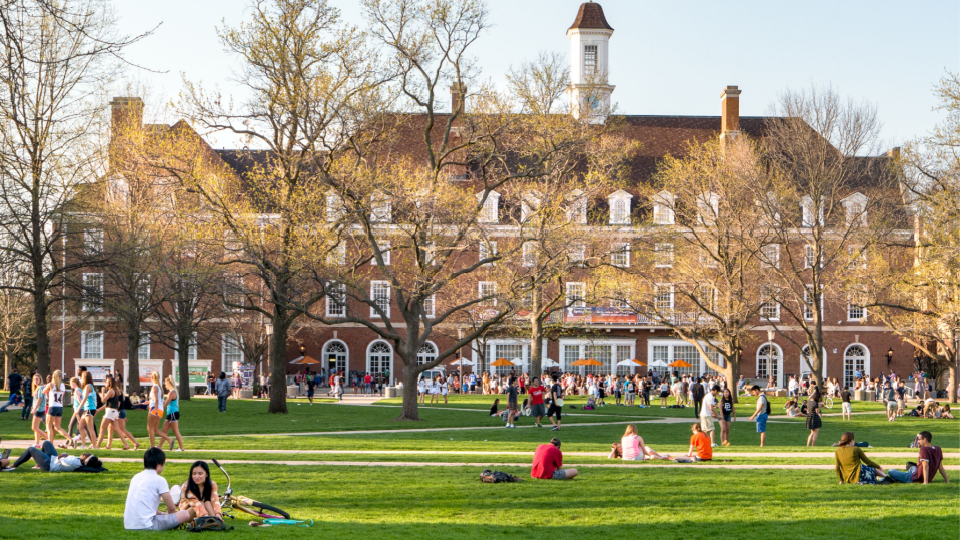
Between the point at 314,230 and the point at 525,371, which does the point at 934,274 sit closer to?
the point at 314,230

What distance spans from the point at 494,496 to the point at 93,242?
70.2 feet

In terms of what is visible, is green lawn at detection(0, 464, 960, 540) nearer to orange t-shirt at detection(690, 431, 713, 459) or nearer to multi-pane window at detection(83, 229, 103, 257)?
orange t-shirt at detection(690, 431, 713, 459)

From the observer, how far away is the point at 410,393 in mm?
28547

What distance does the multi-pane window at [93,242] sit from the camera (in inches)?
1121

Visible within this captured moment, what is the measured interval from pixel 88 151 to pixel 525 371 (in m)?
31.7

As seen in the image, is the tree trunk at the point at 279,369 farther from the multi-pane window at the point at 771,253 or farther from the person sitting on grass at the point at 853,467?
the person sitting on grass at the point at 853,467

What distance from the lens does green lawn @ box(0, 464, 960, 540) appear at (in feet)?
34.4

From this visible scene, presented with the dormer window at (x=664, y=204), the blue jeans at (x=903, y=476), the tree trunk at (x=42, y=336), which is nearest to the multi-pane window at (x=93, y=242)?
the tree trunk at (x=42, y=336)

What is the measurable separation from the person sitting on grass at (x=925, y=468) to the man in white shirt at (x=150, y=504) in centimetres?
1066

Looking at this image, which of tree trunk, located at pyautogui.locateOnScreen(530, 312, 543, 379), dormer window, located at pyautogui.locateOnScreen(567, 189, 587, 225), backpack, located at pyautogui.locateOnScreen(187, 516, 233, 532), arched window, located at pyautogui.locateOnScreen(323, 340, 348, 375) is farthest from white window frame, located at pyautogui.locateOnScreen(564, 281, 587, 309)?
backpack, located at pyautogui.locateOnScreen(187, 516, 233, 532)

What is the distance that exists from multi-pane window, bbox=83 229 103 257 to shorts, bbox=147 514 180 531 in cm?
1991

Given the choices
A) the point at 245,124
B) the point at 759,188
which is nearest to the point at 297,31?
the point at 245,124

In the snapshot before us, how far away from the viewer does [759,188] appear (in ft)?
121

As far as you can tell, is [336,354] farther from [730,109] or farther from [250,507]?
[250,507]
